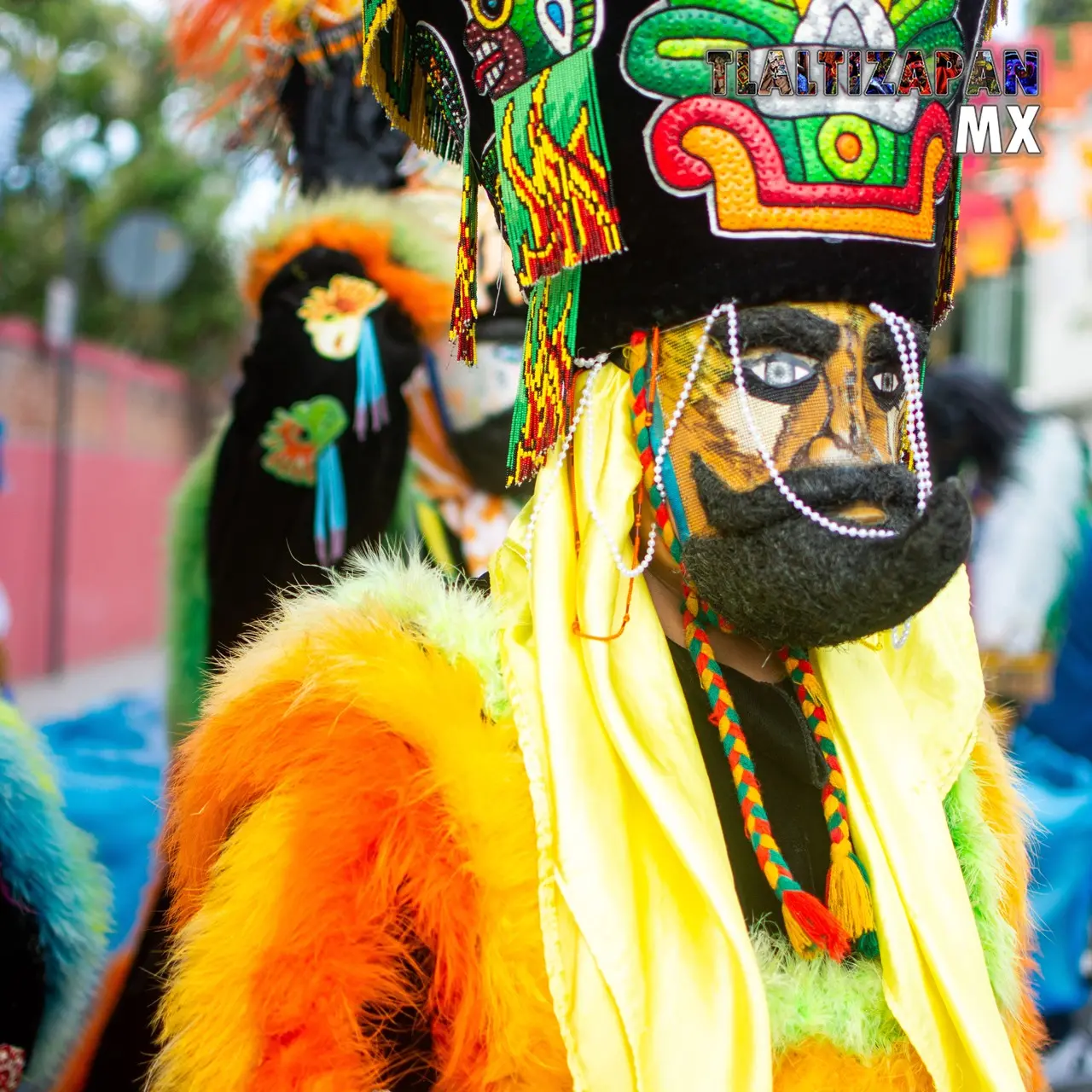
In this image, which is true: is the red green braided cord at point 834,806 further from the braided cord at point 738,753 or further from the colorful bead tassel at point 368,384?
the colorful bead tassel at point 368,384

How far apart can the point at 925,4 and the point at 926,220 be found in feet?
0.80

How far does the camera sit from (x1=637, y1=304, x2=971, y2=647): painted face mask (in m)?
1.19

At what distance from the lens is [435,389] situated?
2.79 metres

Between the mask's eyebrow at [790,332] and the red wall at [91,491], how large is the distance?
7.59m

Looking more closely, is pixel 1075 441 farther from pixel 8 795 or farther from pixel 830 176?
pixel 8 795

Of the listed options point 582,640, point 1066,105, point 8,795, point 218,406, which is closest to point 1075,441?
point 1066,105

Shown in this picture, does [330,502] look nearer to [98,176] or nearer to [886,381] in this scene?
[886,381]

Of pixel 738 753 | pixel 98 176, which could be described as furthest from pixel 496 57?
pixel 98 176

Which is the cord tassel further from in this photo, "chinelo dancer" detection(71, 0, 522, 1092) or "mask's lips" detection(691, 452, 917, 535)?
"chinelo dancer" detection(71, 0, 522, 1092)

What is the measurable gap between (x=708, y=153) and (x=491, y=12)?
32cm

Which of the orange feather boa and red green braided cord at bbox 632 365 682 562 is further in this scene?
red green braided cord at bbox 632 365 682 562

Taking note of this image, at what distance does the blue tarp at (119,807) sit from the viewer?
2520mm

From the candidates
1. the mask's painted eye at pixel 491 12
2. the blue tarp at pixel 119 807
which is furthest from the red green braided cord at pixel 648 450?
the blue tarp at pixel 119 807

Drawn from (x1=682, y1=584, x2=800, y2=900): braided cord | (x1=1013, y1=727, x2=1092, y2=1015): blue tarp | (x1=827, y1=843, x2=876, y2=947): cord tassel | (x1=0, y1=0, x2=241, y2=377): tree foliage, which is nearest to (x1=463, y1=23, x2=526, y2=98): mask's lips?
(x1=682, y1=584, x2=800, y2=900): braided cord
